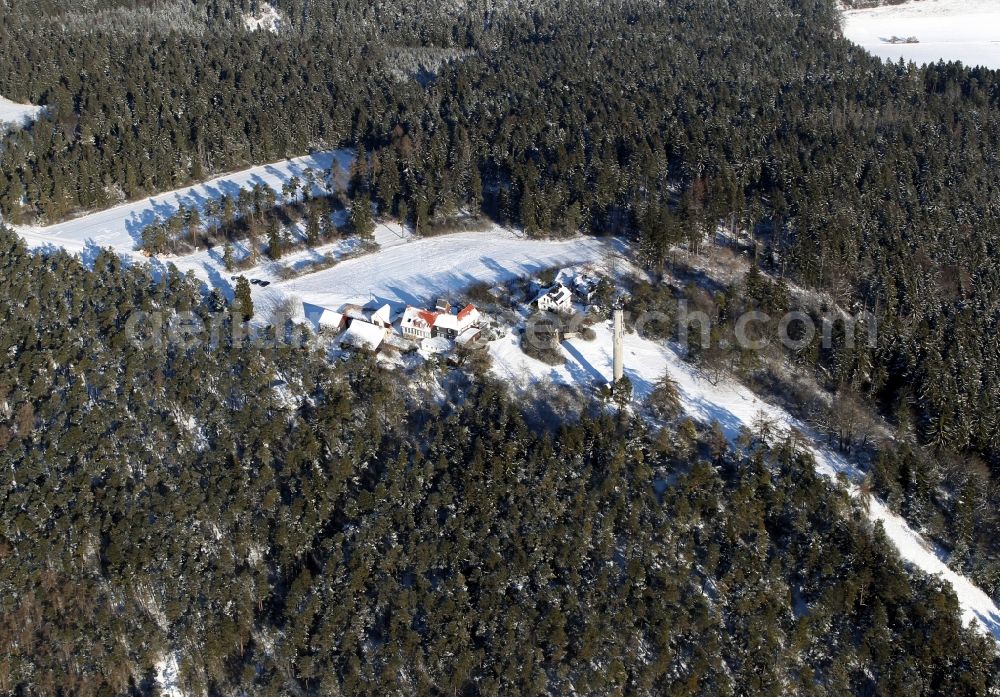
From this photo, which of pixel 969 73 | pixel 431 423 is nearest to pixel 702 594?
pixel 431 423

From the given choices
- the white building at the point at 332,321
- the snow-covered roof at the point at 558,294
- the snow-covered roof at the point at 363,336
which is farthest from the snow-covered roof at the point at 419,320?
the snow-covered roof at the point at 558,294

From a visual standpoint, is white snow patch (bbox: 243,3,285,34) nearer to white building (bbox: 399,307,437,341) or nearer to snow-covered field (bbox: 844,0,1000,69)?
white building (bbox: 399,307,437,341)

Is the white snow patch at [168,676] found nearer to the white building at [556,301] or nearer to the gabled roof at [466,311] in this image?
the gabled roof at [466,311]

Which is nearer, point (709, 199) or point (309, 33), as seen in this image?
point (709, 199)

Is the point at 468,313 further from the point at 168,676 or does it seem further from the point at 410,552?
the point at 168,676

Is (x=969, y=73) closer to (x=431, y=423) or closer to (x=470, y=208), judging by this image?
(x=470, y=208)

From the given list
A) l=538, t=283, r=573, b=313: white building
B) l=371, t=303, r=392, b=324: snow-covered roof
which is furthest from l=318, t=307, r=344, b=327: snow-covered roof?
l=538, t=283, r=573, b=313: white building

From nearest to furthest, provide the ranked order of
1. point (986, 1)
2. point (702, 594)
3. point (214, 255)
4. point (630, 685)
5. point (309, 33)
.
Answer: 1. point (630, 685)
2. point (702, 594)
3. point (214, 255)
4. point (309, 33)
5. point (986, 1)
